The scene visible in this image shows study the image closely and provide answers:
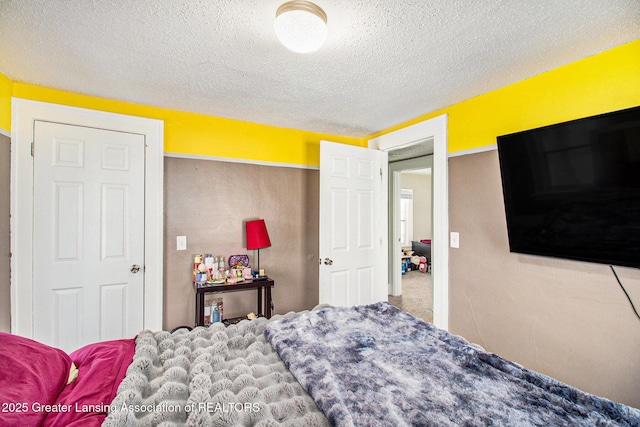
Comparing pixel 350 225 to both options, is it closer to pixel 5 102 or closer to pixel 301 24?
pixel 301 24

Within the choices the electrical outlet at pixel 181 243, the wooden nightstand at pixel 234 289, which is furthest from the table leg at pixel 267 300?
the electrical outlet at pixel 181 243

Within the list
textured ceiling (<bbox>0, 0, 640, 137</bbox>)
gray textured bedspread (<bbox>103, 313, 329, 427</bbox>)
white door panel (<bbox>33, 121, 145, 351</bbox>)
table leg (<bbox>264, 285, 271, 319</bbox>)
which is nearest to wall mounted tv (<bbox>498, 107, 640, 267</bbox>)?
textured ceiling (<bbox>0, 0, 640, 137</bbox>)

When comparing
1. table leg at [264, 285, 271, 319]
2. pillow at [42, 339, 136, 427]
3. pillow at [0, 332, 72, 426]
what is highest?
pillow at [0, 332, 72, 426]

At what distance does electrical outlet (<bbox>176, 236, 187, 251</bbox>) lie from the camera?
264 cm

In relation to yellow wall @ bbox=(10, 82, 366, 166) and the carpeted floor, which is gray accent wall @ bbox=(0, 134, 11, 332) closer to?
yellow wall @ bbox=(10, 82, 366, 166)

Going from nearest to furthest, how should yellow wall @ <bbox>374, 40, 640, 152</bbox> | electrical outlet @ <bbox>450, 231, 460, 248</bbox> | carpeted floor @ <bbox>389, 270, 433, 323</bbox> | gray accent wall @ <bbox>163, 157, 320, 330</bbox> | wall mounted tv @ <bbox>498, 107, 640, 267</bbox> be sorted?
wall mounted tv @ <bbox>498, 107, 640, 267</bbox>, yellow wall @ <bbox>374, 40, 640, 152</bbox>, electrical outlet @ <bbox>450, 231, 460, 248</bbox>, gray accent wall @ <bbox>163, 157, 320, 330</bbox>, carpeted floor @ <bbox>389, 270, 433, 323</bbox>

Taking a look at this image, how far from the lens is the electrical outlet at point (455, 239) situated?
2387 mm

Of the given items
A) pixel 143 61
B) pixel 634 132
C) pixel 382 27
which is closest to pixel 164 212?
pixel 143 61

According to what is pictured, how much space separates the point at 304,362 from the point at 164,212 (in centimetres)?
203

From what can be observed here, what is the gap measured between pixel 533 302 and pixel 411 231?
543 centimetres

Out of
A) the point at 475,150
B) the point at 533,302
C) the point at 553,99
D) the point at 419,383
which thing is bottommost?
the point at 419,383

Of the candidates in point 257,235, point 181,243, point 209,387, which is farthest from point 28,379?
point 257,235

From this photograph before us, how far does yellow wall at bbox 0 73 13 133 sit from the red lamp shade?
187 cm

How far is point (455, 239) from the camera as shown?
241 centimetres
